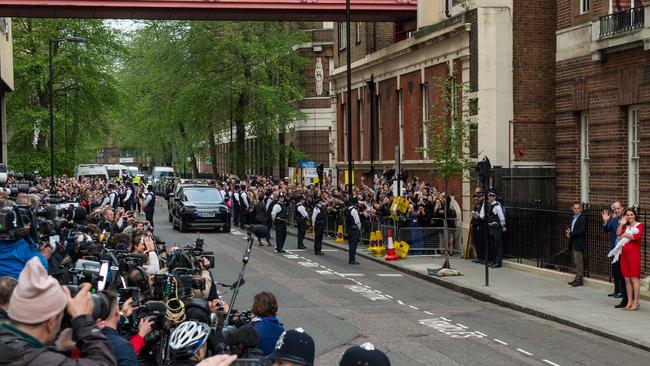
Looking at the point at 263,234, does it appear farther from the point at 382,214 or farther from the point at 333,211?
the point at 333,211

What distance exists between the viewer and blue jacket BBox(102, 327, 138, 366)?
5.77m

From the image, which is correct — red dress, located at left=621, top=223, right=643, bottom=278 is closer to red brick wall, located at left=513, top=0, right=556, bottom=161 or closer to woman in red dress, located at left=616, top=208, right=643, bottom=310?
woman in red dress, located at left=616, top=208, right=643, bottom=310

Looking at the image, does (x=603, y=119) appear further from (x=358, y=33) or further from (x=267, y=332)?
(x=358, y=33)

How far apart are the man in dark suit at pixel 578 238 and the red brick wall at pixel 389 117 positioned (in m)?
16.6

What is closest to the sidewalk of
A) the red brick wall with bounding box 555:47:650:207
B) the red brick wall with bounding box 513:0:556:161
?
the red brick wall with bounding box 555:47:650:207

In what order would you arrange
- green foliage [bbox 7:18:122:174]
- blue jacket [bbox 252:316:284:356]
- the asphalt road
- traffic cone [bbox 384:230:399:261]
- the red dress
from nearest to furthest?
blue jacket [bbox 252:316:284:356]
the asphalt road
the red dress
traffic cone [bbox 384:230:399:261]
green foliage [bbox 7:18:122:174]

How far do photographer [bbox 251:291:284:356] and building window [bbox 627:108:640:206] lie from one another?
16.0 m

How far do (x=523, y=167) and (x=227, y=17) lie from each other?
535 inches

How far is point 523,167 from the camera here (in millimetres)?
27703

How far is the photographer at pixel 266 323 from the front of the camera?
7607 mm

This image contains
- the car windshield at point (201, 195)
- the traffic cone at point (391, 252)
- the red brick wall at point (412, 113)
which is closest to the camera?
the traffic cone at point (391, 252)

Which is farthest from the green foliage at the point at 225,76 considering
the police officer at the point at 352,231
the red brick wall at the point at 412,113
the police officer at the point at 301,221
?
the police officer at the point at 352,231

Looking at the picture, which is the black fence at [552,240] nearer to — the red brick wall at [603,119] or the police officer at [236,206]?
the red brick wall at [603,119]

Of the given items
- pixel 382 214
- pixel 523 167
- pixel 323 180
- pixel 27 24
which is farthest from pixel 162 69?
pixel 523 167
